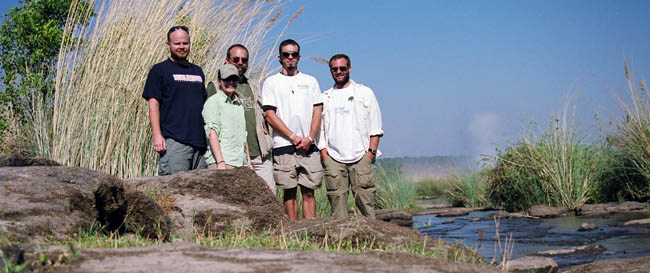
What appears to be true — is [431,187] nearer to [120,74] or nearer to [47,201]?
[120,74]

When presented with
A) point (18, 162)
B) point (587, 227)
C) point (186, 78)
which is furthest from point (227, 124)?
point (587, 227)

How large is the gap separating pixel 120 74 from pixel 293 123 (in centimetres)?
197

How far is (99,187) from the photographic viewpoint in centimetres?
344

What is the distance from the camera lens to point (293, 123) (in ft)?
16.3

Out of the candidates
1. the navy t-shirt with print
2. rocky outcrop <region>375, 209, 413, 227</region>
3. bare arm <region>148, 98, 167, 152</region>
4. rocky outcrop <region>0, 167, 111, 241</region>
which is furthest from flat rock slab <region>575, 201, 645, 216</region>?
rocky outcrop <region>0, 167, 111, 241</region>

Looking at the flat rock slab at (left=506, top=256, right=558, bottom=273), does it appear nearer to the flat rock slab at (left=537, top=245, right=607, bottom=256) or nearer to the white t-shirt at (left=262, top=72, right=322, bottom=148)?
the flat rock slab at (left=537, top=245, right=607, bottom=256)

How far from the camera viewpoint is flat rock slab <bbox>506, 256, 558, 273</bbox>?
4.41 meters

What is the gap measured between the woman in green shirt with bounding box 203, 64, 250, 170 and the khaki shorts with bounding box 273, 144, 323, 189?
1.21ft

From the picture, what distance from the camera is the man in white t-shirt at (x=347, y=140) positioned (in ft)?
16.9

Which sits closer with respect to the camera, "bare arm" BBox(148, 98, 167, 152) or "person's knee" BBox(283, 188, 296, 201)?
"bare arm" BBox(148, 98, 167, 152)

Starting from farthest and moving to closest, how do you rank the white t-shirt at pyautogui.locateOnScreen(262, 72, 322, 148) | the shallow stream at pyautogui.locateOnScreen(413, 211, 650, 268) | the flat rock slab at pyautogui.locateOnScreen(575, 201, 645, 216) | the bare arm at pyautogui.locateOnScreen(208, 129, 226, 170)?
the flat rock slab at pyautogui.locateOnScreen(575, 201, 645, 216)
the shallow stream at pyautogui.locateOnScreen(413, 211, 650, 268)
the white t-shirt at pyautogui.locateOnScreen(262, 72, 322, 148)
the bare arm at pyautogui.locateOnScreen(208, 129, 226, 170)

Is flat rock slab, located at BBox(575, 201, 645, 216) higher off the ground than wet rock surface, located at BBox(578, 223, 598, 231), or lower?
higher

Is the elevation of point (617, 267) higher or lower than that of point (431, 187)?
lower

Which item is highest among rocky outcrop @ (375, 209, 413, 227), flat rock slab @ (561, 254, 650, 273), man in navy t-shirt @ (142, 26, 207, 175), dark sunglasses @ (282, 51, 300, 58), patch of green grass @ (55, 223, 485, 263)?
dark sunglasses @ (282, 51, 300, 58)
